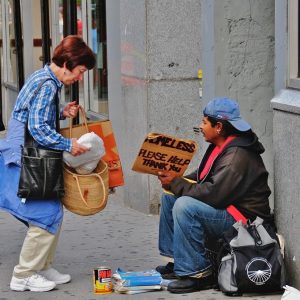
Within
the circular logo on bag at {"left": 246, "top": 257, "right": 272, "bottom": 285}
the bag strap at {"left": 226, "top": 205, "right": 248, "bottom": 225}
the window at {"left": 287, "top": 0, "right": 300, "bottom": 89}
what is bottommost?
the circular logo on bag at {"left": 246, "top": 257, "right": 272, "bottom": 285}

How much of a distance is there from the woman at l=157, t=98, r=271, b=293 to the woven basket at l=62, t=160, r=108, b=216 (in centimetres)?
39

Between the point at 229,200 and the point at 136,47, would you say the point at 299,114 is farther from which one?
the point at 136,47

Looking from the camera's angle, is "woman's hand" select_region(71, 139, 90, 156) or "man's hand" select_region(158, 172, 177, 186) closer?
"woman's hand" select_region(71, 139, 90, 156)

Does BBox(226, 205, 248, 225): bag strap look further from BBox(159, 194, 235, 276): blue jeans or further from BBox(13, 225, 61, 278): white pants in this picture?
BBox(13, 225, 61, 278): white pants

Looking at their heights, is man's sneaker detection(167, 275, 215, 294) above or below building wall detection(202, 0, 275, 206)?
below

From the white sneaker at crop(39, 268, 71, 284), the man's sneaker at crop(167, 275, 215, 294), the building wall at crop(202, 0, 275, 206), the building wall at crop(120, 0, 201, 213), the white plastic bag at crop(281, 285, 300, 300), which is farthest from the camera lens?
the building wall at crop(120, 0, 201, 213)

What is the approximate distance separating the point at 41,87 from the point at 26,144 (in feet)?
1.19

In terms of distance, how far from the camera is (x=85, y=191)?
20.5 ft

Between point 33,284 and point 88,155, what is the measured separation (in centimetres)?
91

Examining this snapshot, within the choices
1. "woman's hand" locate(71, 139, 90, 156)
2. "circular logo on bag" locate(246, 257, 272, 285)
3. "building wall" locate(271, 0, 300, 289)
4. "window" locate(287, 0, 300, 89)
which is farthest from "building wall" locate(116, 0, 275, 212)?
"circular logo on bag" locate(246, 257, 272, 285)

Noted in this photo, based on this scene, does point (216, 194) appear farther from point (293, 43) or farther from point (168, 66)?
point (168, 66)

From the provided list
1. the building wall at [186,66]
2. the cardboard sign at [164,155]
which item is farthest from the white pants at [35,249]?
the building wall at [186,66]

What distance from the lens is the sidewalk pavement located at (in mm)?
6301

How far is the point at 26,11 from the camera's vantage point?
15.3 meters
